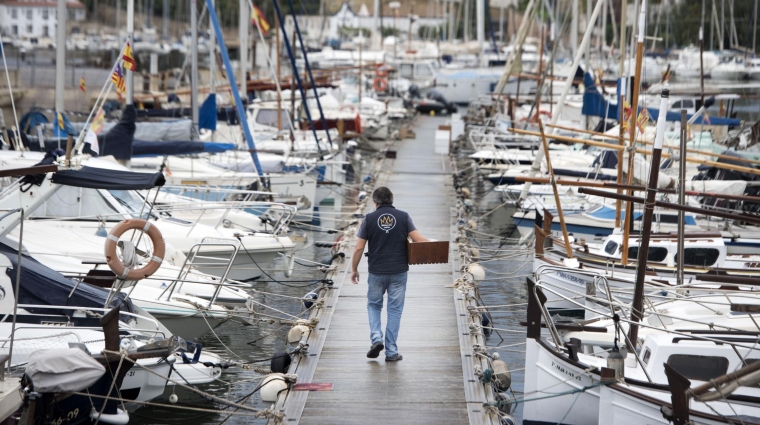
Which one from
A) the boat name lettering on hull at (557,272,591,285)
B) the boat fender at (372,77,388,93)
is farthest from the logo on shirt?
the boat fender at (372,77,388,93)

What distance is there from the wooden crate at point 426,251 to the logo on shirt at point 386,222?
0.93 ft

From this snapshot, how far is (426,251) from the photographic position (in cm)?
1095

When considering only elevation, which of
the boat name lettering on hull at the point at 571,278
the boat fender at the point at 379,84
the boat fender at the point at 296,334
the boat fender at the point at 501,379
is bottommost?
the boat fender at the point at 501,379

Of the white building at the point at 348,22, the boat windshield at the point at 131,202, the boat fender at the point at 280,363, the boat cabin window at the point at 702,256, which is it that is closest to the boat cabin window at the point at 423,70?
the white building at the point at 348,22

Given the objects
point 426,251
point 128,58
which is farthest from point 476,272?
point 128,58

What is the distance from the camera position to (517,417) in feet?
43.9

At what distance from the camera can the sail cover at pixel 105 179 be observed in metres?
11.8

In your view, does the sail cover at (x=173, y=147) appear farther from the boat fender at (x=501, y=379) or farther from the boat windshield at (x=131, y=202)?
the boat fender at (x=501, y=379)

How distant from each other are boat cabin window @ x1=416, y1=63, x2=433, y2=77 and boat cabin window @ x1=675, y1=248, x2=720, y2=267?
57.1 m

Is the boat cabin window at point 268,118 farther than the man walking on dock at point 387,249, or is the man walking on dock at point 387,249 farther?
the boat cabin window at point 268,118

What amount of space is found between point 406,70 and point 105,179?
62.9m

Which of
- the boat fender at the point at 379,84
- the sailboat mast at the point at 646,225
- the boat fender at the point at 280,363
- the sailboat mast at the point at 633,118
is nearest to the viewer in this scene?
the sailboat mast at the point at 646,225

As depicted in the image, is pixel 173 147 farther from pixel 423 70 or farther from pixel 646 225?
pixel 423 70

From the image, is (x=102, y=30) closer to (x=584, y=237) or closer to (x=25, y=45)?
(x=25, y=45)
